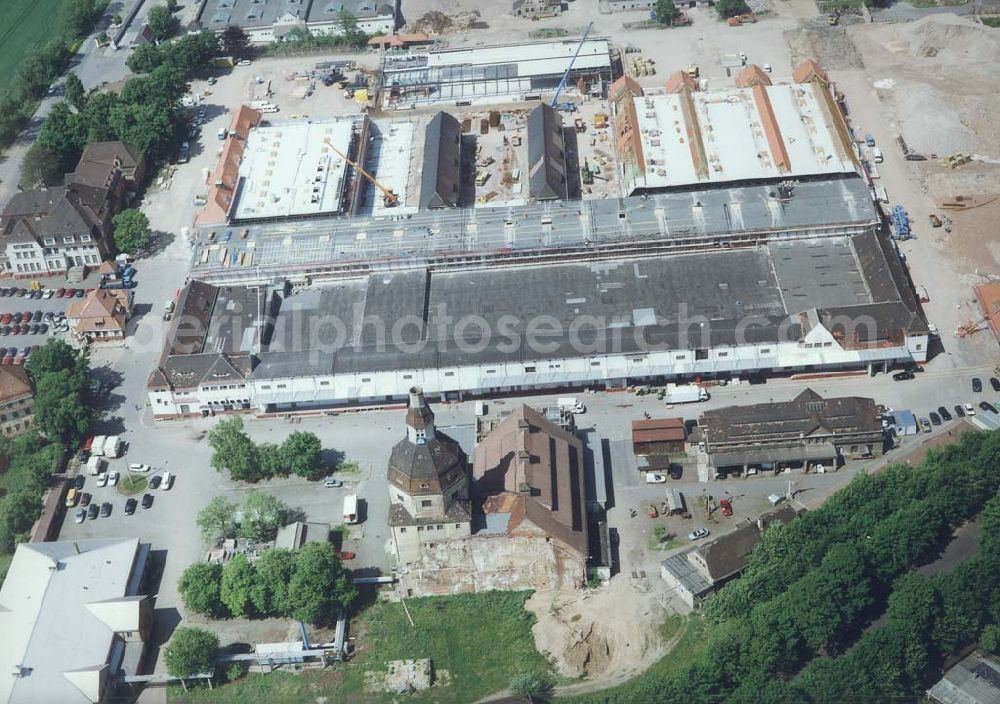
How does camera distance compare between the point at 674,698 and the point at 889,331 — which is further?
the point at 889,331

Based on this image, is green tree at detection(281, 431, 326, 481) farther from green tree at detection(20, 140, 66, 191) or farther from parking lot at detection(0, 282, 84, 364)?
green tree at detection(20, 140, 66, 191)

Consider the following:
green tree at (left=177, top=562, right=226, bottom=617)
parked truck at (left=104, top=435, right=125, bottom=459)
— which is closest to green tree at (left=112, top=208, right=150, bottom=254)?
parked truck at (left=104, top=435, right=125, bottom=459)

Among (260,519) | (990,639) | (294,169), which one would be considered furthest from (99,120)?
(990,639)

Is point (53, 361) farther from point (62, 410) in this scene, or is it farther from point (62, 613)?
point (62, 613)

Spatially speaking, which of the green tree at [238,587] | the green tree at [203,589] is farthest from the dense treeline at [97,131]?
the green tree at [238,587]

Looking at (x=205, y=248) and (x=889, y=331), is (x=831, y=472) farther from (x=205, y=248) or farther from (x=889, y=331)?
(x=205, y=248)

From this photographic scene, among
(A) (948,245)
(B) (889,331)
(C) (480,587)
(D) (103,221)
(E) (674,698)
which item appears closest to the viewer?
(E) (674,698)

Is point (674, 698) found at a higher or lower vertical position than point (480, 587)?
lower

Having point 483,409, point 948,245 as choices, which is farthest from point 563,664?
point 948,245

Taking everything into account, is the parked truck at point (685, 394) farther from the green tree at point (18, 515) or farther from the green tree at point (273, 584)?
the green tree at point (18, 515)
